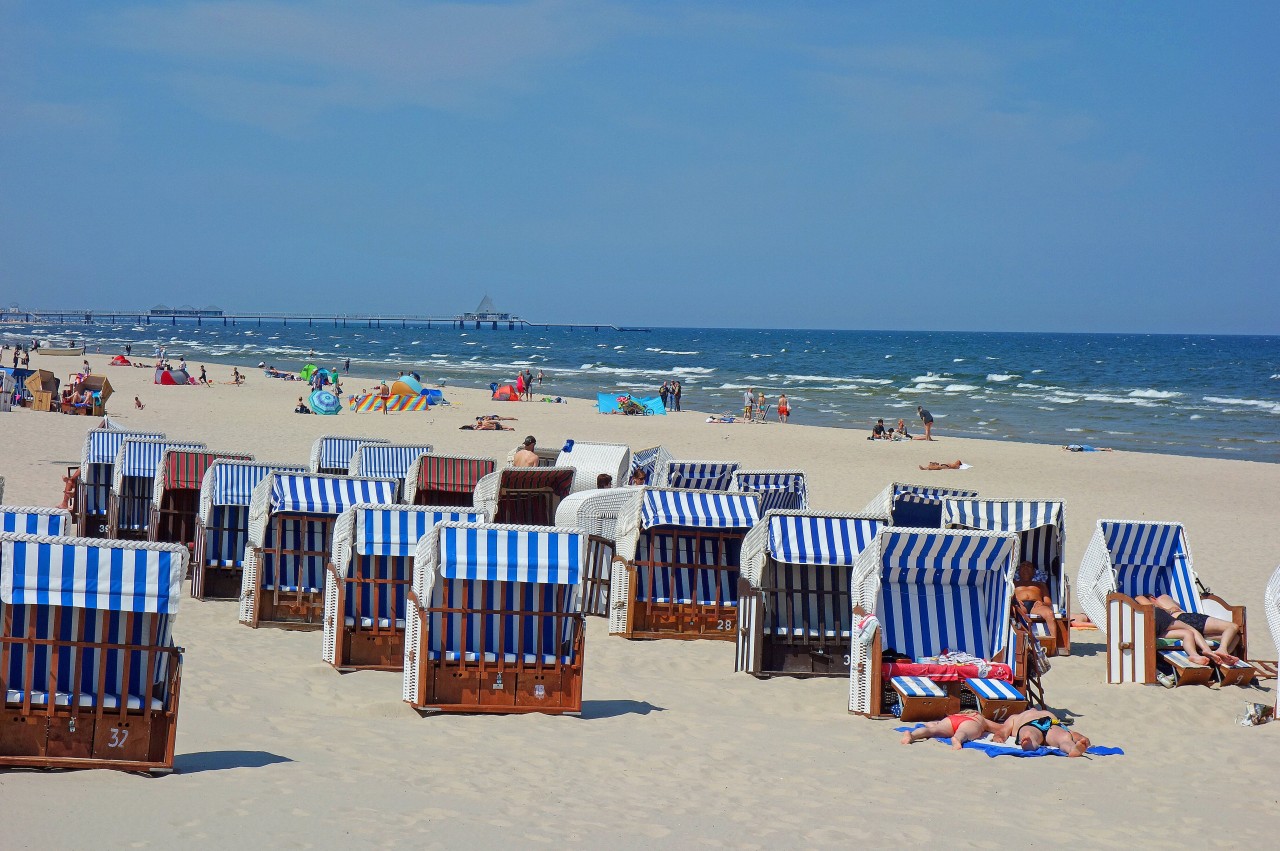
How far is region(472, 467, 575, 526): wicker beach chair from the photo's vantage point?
39.6 ft

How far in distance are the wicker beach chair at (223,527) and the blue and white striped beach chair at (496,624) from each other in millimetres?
3719

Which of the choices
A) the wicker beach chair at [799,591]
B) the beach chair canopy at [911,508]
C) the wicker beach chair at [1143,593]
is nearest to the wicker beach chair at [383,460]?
the beach chair canopy at [911,508]

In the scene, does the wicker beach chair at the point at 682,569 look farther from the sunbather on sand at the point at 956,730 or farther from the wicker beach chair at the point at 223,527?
the wicker beach chair at the point at 223,527

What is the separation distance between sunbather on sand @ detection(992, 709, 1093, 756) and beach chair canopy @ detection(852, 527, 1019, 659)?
3.29ft

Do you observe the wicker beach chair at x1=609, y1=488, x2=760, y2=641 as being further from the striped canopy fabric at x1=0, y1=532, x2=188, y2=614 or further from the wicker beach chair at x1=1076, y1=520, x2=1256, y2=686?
the striped canopy fabric at x1=0, y1=532, x2=188, y2=614

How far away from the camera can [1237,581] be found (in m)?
13.9

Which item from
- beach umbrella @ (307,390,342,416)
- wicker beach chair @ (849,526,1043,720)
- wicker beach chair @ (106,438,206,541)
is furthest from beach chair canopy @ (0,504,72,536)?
beach umbrella @ (307,390,342,416)

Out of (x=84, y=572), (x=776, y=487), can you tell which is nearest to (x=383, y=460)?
(x=776, y=487)

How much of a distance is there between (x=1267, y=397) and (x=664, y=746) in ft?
186

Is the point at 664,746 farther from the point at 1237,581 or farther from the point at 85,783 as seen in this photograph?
the point at 1237,581

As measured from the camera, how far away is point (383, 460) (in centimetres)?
1334

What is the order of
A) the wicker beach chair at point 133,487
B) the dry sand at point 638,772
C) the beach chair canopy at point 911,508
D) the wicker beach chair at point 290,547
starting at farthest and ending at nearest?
the wicker beach chair at point 133,487 → the beach chair canopy at point 911,508 → the wicker beach chair at point 290,547 → the dry sand at point 638,772

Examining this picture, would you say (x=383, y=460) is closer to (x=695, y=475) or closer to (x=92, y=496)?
(x=92, y=496)

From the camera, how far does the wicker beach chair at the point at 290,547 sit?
32.0ft
